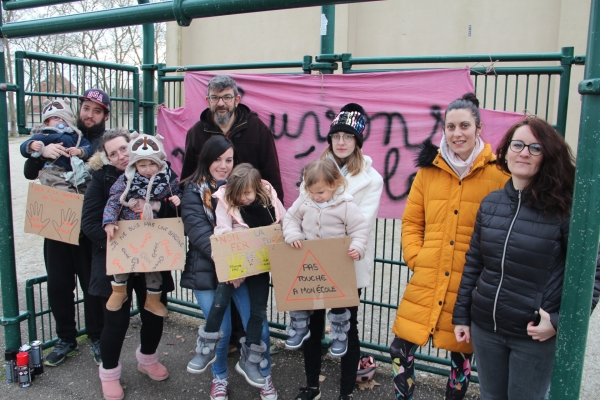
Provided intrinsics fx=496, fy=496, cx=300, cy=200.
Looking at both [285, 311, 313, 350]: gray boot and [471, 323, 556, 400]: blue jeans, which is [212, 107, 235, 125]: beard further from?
[471, 323, 556, 400]: blue jeans

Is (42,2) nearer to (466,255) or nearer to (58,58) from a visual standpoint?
(58,58)

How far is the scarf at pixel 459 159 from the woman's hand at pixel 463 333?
2.70ft

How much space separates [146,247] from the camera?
3.47 meters

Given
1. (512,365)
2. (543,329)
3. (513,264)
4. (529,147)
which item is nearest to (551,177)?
(529,147)

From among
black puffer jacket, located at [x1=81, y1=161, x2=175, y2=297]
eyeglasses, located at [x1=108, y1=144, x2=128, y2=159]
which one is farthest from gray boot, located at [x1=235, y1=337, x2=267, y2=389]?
eyeglasses, located at [x1=108, y1=144, x2=128, y2=159]

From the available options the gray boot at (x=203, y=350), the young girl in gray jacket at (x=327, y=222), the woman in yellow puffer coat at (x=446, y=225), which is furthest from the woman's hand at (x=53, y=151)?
the woman in yellow puffer coat at (x=446, y=225)

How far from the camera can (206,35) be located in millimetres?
17703

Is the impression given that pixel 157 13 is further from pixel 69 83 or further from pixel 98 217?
pixel 69 83

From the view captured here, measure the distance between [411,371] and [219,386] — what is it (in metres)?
1.36

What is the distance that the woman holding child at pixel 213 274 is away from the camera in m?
3.33

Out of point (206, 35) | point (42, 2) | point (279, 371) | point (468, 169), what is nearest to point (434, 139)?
point (468, 169)

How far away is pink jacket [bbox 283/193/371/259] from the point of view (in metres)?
3.08

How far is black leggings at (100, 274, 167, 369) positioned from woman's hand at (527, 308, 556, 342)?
255 centimetres

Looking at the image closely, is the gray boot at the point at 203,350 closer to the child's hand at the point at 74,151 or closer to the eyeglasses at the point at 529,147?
the child's hand at the point at 74,151
